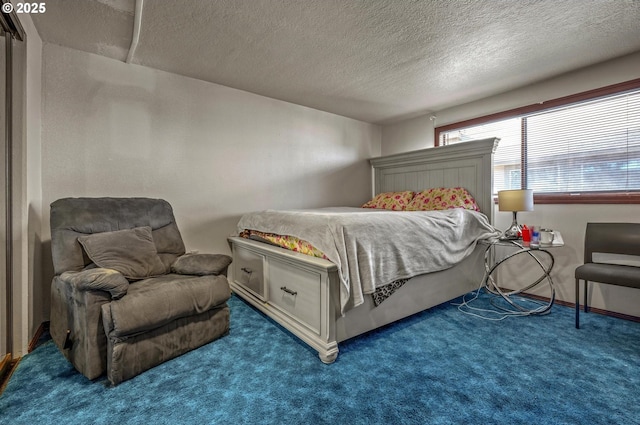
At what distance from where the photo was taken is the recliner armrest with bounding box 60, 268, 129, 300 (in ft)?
4.88

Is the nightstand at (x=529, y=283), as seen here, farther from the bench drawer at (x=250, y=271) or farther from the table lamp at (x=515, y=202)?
the bench drawer at (x=250, y=271)

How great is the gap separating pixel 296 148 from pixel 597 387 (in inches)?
133


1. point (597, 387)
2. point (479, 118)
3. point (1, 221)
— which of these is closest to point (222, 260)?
point (1, 221)

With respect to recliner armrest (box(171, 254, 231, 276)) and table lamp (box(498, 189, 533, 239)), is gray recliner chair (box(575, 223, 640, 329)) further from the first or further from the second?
recliner armrest (box(171, 254, 231, 276))

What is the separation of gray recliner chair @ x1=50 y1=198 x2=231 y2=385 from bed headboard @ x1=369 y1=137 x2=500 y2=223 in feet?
8.96

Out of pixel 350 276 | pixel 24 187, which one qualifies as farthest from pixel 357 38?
pixel 24 187

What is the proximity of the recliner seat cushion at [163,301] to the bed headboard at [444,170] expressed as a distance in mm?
2796

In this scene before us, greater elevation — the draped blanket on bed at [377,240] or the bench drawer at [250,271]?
the draped blanket on bed at [377,240]

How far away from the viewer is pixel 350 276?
180 cm

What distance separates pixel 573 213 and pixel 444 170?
1303mm

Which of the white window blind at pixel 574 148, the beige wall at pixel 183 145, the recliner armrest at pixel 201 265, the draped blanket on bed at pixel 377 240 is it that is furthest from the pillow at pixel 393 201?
the recliner armrest at pixel 201 265

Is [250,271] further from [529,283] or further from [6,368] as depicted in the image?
[529,283]

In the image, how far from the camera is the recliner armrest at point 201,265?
1.99 meters

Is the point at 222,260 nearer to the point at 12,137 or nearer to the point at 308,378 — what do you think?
the point at 308,378
